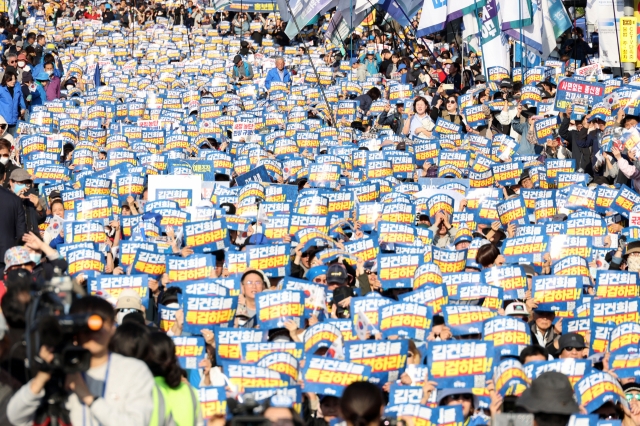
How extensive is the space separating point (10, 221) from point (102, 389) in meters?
6.52

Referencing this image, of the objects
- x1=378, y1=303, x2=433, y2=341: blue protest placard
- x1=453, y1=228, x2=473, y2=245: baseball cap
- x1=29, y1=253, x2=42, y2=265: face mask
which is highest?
x1=453, y1=228, x2=473, y2=245: baseball cap

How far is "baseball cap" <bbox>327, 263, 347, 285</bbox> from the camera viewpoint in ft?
42.4

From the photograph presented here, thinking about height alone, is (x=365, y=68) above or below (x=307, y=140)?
above

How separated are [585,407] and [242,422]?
13.1ft

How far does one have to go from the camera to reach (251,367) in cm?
1000

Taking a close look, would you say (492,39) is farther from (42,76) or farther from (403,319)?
(403,319)

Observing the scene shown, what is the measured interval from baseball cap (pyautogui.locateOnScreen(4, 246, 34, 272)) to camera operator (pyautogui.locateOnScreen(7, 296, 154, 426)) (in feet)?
16.9

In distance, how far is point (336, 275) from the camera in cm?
1295

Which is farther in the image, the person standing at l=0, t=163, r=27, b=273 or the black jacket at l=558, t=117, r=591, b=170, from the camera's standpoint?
the black jacket at l=558, t=117, r=591, b=170

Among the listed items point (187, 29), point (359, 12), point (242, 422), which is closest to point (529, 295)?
point (242, 422)

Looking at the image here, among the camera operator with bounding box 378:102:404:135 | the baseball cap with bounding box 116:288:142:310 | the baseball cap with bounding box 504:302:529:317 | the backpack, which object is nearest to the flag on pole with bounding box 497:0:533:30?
the camera operator with bounding box 378:102:404:135

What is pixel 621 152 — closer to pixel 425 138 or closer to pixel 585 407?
pixel 425 138

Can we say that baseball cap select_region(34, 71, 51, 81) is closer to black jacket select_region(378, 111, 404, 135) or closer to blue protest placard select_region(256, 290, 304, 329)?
black jacket select_region(378, 111, 404, 135)

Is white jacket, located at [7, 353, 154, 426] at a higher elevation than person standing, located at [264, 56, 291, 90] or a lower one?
lower
